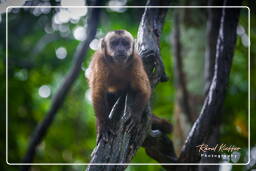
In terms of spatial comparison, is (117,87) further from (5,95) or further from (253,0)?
(253,0)

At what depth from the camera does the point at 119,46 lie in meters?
3.09

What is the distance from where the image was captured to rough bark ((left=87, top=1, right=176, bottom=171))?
8.65ft

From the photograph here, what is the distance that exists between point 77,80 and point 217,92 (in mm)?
1600

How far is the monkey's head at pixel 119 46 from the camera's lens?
10.1ft

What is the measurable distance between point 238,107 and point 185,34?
1076mm

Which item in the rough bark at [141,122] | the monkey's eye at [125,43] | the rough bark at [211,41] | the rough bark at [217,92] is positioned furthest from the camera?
the rough bark at [211,41]

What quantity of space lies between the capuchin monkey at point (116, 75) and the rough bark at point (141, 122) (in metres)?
0.06

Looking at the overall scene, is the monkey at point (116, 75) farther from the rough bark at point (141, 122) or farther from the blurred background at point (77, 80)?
the blurred background at point (77, 80)

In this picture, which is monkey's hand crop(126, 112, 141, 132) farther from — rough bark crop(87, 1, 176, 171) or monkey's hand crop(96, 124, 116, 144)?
monkey's hand crop(96, 124, 116, 144)

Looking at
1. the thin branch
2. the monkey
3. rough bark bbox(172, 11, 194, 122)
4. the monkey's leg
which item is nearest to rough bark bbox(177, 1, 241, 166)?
the monkey

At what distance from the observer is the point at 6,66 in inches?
143

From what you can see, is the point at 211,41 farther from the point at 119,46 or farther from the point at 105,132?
the point at 105,132
